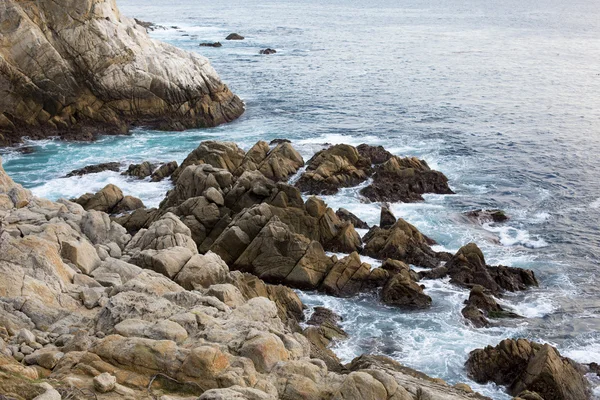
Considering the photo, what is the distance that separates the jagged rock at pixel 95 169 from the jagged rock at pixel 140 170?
138cm

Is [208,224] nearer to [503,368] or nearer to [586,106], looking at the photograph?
[503,368]

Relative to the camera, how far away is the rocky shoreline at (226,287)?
571 inches

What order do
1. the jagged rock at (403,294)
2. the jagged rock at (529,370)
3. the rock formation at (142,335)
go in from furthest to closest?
the jagged rock at (403,294), the jagged rock at (529,370), the rock formation at (142,335)

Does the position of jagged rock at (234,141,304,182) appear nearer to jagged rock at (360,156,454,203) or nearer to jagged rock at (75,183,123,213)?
jagged rock at (360,156,454,203)

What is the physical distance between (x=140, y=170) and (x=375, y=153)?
686 inches

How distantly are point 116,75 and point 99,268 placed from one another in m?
37.2

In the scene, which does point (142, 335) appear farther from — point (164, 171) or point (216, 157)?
point (164, 171)

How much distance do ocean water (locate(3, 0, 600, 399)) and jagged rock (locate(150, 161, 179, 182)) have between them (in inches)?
36.0

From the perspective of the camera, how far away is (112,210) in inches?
1548

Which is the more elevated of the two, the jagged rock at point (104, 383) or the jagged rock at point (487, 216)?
the jagged rock at point (104, 383)

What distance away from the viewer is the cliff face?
5269 cm

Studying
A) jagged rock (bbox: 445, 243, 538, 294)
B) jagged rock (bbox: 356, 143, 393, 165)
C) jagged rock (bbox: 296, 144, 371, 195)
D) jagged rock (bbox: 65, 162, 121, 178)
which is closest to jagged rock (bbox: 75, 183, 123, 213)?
jagged rock (bbox: 65, 162, 121, 178)

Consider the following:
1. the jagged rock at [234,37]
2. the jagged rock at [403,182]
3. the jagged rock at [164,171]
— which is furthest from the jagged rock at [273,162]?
the jagged rock at [234,37]

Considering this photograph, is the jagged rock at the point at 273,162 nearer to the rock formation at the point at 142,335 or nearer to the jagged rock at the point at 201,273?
the jagged rock at the point at 201,273
